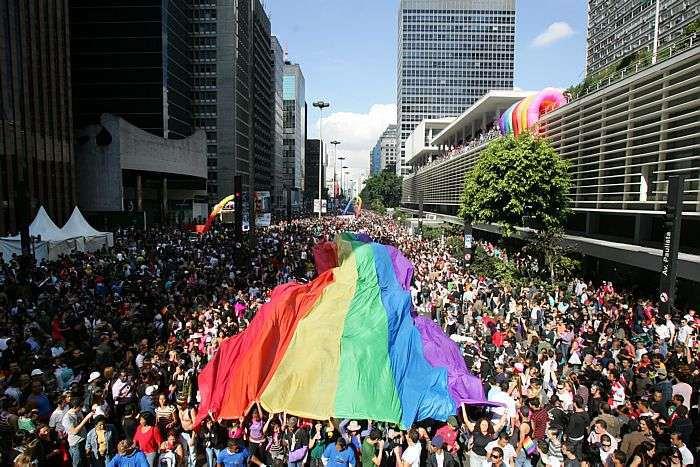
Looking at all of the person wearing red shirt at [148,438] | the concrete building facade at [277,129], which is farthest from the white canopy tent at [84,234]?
the concrete building facade at [277,129]

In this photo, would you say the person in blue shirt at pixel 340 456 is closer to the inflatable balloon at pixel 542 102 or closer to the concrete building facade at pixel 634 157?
the concrete building facade at pixel 634 157

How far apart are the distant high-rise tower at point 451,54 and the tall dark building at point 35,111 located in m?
129

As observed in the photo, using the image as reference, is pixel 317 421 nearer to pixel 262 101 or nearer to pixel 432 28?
pixel 262 101

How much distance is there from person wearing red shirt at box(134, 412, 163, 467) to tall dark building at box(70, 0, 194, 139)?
213 feet

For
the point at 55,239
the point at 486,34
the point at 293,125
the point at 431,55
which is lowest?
the point at 55,239

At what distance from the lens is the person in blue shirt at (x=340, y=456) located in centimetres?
790

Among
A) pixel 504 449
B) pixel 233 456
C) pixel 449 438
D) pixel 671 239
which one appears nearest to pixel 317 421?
pixel 233 456

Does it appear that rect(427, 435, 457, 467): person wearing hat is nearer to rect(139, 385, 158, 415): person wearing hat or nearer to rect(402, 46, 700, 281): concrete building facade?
rect(139, 385, 158, 415): person wearing hat

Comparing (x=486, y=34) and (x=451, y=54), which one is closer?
(x=486, y=34)

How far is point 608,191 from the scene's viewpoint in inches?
949

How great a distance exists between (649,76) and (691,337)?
1068cm

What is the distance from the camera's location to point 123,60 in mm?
67125

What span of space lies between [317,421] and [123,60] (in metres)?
68.6

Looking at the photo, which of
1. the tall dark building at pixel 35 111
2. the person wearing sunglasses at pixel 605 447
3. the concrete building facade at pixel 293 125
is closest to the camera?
the person wearing sunglasses at pixel 605 447
